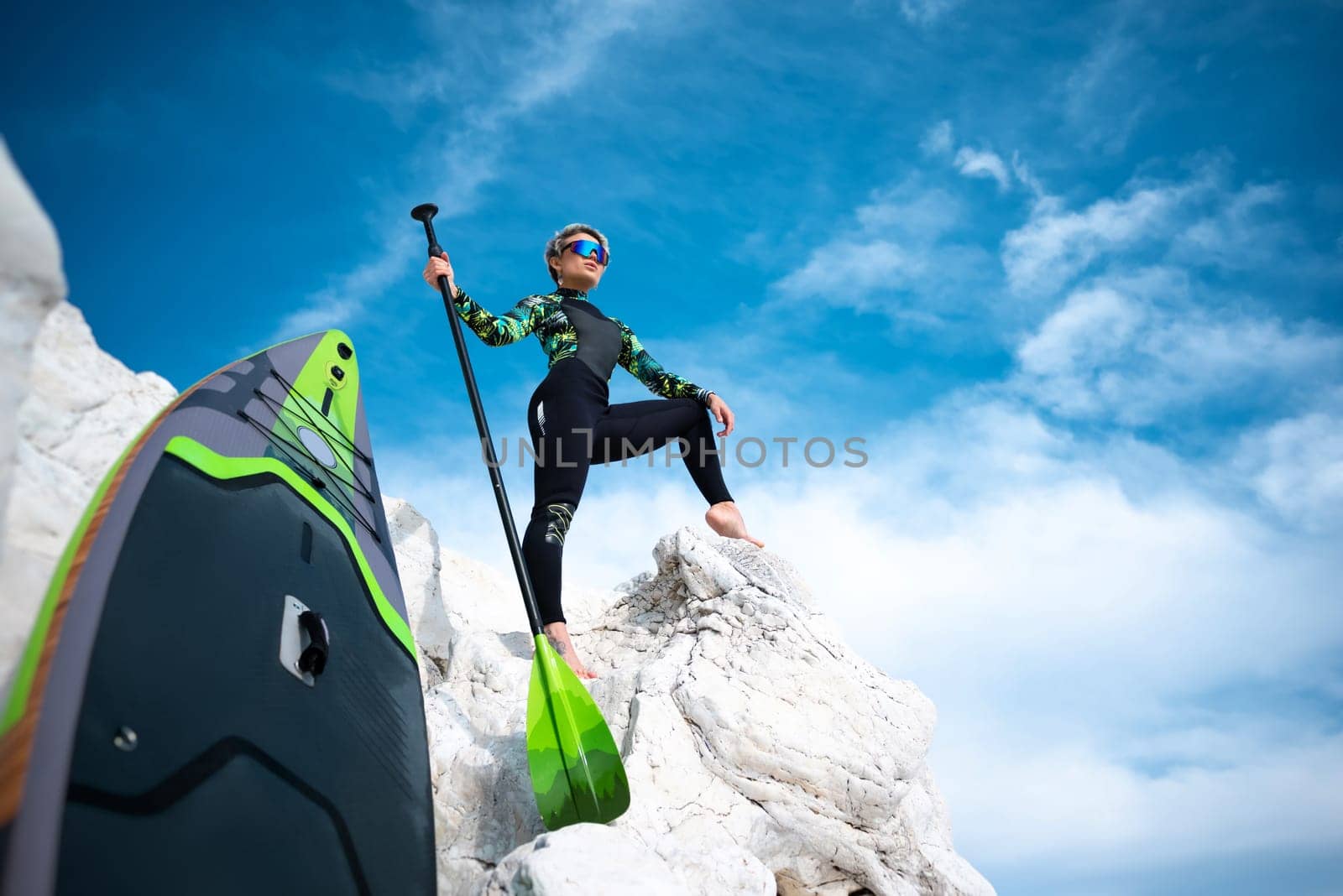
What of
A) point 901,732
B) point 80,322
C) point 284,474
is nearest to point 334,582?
point 284,474

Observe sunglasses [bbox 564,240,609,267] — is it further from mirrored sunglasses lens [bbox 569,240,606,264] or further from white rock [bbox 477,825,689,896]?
white rock [bbox 477,825,689,896]

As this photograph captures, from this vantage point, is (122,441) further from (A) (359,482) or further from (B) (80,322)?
(A) (359,482)

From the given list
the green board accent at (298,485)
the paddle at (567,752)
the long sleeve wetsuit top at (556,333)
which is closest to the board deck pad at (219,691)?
the green board accent at (298,485)

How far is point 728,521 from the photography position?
394 cm

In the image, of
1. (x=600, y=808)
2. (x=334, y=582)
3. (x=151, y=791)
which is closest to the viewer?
(x=151, y=791)

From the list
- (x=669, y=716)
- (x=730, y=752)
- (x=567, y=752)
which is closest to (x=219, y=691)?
(x=567, y=752)

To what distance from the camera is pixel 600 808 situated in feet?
7.86

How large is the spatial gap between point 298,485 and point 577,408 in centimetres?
126

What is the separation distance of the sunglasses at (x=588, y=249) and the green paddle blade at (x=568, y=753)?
2.03 meters

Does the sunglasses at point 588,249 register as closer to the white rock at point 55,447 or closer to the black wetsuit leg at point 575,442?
the black wetsuit leg at point 575,442

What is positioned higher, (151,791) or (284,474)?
(284,474)

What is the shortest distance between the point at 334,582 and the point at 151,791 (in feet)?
3.29

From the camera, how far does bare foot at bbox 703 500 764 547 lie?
392 centimetres

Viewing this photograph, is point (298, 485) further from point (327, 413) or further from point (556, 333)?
point (556, 333)
